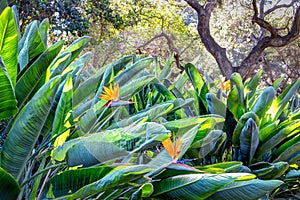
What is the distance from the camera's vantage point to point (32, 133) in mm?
726

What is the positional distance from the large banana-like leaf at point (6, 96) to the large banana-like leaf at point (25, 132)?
0.15ft

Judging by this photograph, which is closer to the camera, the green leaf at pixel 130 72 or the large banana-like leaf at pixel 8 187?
the large banana-like leaf at pixel 8 187

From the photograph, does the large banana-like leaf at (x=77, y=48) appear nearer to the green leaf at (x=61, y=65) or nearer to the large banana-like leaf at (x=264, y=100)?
the green leaf at (x=61, y=65)

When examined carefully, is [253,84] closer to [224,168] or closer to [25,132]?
[224,168]

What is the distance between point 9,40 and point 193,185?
0.48m

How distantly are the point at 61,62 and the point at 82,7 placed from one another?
5.62 meters

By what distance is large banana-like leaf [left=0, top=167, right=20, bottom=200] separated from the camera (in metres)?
0.62

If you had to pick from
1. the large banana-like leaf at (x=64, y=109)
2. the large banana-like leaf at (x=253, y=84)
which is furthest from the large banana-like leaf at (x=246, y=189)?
the large banana-like leaf at (x=253, y=84)

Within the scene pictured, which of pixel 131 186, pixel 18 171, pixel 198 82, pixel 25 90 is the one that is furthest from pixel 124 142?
pixel 198 82

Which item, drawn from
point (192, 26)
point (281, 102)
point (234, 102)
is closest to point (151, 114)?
point (234, 102)

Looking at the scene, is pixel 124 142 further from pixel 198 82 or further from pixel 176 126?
pixel 198 82

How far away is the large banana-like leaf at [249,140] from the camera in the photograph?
41.9 inches

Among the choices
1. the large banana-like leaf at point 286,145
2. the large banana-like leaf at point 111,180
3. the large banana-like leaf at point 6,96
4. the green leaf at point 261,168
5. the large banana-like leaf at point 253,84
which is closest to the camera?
the large banana-like leaf at point 111,180

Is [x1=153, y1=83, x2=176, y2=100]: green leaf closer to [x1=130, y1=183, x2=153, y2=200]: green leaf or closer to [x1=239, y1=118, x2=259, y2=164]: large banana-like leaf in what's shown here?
[x1=239, y1=118, x2=259, y2=164]: large banana-like leaf
